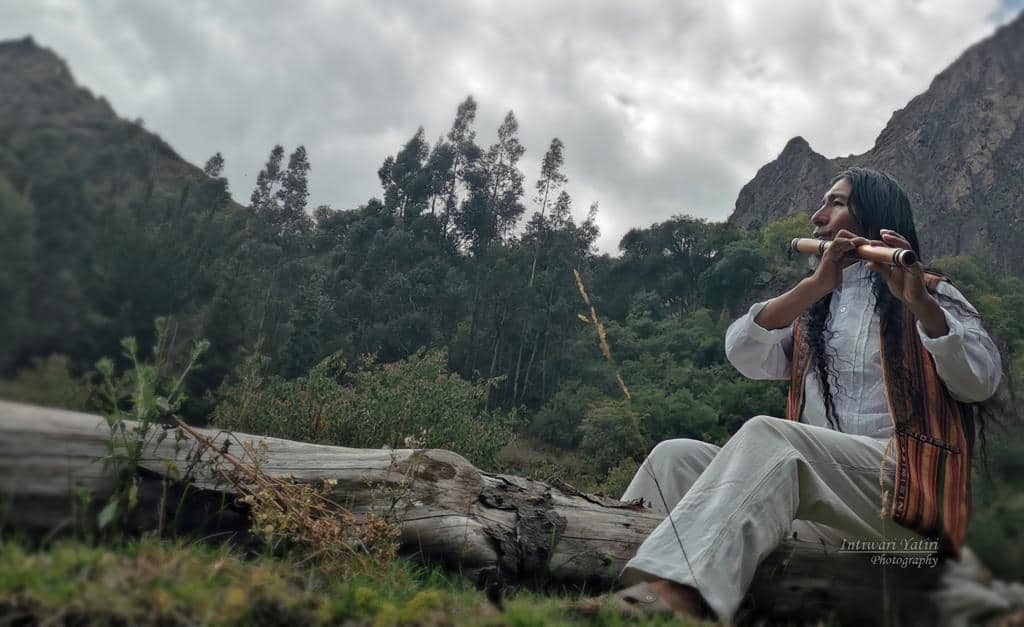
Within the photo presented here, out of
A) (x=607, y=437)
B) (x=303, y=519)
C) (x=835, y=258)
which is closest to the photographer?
(x=303, y=519)

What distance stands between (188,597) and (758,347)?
1976mm

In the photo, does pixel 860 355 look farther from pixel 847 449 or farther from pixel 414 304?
pixel 414 304

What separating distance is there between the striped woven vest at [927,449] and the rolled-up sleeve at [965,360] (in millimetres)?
56

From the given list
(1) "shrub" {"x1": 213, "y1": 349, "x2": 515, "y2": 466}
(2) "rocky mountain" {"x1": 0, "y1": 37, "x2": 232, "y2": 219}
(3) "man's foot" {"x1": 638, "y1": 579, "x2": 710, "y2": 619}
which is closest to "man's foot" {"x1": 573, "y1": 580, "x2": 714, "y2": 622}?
(3) "man's foot" {"x1": 638, "y1": 579, "x2": 710, "y2": 619}

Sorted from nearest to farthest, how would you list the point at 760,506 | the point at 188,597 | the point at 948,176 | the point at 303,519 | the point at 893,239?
1. the point at 188,597
2. the point at 760,506
3. the point at 303,519
4. the point at 893,239
5. the point at 948,176

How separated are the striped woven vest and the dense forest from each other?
157 millimetres

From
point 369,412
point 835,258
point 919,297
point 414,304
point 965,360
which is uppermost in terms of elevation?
point 414,304

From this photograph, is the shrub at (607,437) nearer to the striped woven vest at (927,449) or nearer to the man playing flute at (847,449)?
the man playing flute at (847,449)

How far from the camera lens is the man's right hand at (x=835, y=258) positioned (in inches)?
85.1

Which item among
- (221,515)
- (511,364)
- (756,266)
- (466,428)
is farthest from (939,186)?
(221,515)

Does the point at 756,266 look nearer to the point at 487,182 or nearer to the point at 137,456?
the point at 487,182

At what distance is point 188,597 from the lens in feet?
3.75

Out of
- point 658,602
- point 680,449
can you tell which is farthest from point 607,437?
point 658,602

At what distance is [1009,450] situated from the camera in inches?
50.3
